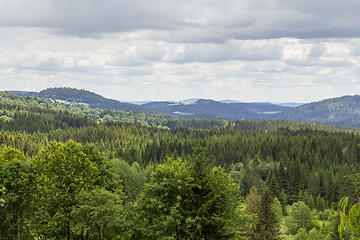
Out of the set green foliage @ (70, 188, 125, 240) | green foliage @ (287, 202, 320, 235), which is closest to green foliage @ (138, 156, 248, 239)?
green foliage @ (70, 188, 125, 240)

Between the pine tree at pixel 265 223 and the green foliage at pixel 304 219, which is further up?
the pine tree at pixel 265 223

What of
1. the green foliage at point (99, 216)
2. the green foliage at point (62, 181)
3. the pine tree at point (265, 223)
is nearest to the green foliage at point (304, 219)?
the pine tree at point (265, 223)

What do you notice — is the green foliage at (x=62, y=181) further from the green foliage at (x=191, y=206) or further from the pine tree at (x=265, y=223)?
the pine tree at (x=265, y=223)

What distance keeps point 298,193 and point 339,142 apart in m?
61.8

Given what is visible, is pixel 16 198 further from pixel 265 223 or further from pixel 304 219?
pixel 304 219

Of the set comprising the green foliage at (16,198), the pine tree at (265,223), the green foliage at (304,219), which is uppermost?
the green foliage at (16,198)

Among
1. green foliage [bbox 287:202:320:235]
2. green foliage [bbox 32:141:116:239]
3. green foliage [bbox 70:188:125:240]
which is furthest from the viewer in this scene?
green foliage [bbox 287:202:320:235]

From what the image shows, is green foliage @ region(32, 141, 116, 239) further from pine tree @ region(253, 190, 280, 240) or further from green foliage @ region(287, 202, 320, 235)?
green foliage @ region(287, 202, 320, 235)

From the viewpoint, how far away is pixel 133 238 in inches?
1323

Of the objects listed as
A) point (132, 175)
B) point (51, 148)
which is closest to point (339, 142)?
point (132, 175)

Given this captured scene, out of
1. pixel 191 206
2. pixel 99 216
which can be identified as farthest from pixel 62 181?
pixel 191 206

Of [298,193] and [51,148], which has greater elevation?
[51,148]

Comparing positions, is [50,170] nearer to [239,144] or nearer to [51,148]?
[51,148]

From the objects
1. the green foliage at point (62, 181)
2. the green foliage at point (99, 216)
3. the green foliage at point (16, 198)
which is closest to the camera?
the green foliage at point (99, 216)
